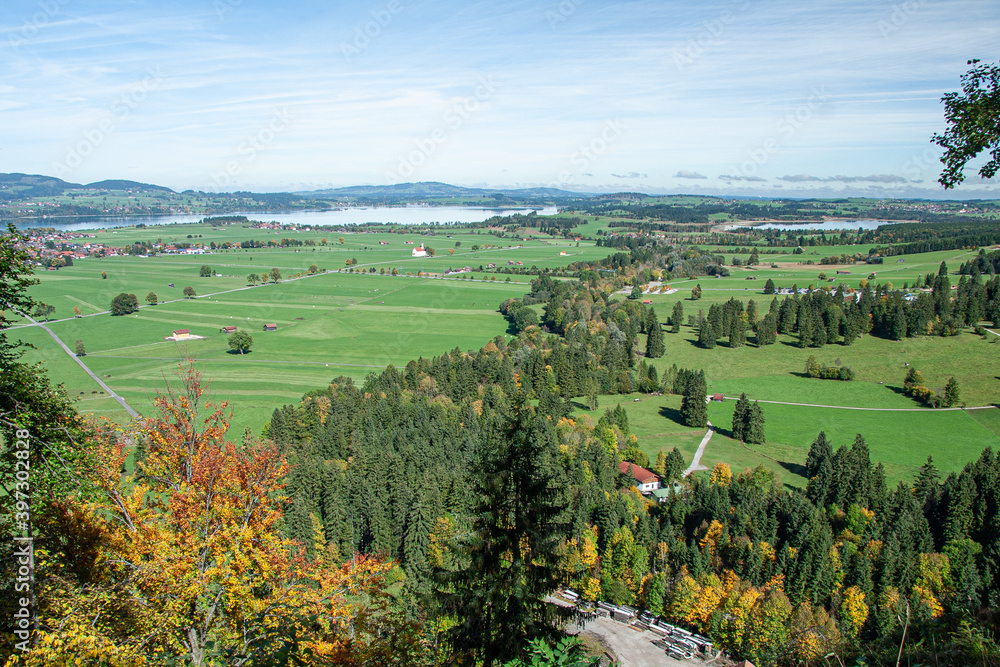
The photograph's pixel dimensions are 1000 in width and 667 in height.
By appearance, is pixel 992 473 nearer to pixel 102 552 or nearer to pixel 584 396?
pixel 584 396

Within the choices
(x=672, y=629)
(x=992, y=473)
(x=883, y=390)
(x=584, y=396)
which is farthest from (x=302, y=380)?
(x=883, y=390)

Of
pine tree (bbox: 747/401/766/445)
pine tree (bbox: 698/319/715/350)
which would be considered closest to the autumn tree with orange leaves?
pine tree (bbox: 747/401/766/445)

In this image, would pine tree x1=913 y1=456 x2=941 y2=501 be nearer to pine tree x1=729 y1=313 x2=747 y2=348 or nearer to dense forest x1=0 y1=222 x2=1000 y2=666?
dense forest x1=0 y1=222 x2=1000 y2=666

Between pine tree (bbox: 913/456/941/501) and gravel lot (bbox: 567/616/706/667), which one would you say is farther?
pine tree (bbox: 913/456/941/501)

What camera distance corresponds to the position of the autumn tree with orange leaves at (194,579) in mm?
9680

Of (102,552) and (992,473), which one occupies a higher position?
(102,552)

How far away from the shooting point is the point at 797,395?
68812 millimetres

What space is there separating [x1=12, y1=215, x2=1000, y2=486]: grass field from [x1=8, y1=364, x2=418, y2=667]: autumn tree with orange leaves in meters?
16.4

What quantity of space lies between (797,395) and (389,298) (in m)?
78.7

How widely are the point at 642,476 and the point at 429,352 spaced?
1684 inches

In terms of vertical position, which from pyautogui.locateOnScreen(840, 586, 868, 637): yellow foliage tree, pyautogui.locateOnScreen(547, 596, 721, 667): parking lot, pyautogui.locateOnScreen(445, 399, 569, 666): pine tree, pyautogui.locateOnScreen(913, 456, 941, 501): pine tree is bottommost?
pyautogui.locateOnScreen(547, 596, 721, 667): parking lot

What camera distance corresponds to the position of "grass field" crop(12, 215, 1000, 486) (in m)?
56.7

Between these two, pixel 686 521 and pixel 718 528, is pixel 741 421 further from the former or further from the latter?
pixel 718 528

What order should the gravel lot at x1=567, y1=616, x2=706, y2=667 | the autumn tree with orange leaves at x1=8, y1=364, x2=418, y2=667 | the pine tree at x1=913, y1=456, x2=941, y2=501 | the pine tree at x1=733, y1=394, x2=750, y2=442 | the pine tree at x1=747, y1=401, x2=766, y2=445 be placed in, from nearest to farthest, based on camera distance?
the autumn tree with orange leaves at x1=8, y1=364, x2=418, y2=667
the gravel lot at x1=567, y1=616, x2=706, y2=667
the pine tree at x1=913, y1=456, x2=941, y2=501
the pine tree at x1=747, y1=401, x2=766, y2=445
the pine tree at x1=733, y1=394, x2=750, y2=442
